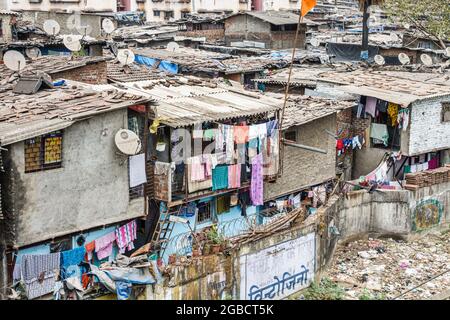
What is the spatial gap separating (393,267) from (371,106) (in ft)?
23.5

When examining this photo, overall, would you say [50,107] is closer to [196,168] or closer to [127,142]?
[127,142]

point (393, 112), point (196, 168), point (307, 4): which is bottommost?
point (196, 168)

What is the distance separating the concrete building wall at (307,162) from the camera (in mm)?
22016

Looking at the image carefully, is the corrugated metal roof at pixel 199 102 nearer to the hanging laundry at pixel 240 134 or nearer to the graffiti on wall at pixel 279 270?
the hanging laundry at pixel 240 134

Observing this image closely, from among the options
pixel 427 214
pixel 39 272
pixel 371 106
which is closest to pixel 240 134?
pixel 39 272

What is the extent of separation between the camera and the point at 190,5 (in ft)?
201

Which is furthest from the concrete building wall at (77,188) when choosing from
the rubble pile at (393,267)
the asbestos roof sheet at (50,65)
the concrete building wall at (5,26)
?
the concrete building wall at (5,26)

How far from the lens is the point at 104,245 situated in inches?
671

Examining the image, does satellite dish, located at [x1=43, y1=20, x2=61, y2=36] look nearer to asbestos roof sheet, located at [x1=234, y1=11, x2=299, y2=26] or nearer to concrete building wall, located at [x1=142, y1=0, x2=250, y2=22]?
asbestos roof sheet, located at [x1=234, y1=11, x2=299, y2=26]

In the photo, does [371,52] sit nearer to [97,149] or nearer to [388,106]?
[388,106]

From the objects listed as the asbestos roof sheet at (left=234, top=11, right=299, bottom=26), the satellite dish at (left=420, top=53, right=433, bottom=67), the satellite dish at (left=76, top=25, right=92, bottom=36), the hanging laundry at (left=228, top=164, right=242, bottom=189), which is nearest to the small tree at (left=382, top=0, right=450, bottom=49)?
the satellite dish at (left=420, top=53, right=433, bottom=67)
